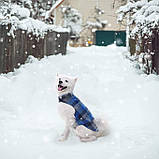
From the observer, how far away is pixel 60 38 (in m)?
15.1

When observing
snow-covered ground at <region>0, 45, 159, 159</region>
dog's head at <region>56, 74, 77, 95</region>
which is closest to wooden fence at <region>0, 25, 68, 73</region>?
snow-covered ground at <region>0, 45, 159, 159</region>

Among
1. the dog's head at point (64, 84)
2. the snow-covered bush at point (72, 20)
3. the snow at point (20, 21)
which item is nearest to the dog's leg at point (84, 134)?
the dog's head at point (64, 84)

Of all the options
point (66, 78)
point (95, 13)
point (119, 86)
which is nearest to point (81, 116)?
point (66, 78)

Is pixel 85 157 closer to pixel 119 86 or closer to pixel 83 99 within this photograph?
pixel 83 99

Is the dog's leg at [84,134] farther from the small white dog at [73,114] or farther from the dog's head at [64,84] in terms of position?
the dog's head at [64,84]

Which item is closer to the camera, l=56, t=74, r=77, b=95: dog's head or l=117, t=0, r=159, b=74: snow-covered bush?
l=56, t=74, r=77, b=95: dog's head

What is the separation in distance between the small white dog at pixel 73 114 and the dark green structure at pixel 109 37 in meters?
22.5

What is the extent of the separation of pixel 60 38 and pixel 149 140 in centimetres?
1215

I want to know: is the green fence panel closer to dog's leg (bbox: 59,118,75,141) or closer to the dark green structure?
the dark green structure

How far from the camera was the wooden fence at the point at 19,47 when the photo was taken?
24.5ft

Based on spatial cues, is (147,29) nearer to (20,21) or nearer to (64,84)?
(20,21)

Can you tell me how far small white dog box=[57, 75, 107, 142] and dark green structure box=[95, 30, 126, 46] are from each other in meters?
22.5

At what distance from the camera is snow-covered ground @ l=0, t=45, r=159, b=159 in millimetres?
3250

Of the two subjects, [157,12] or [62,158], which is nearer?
[62,158]
